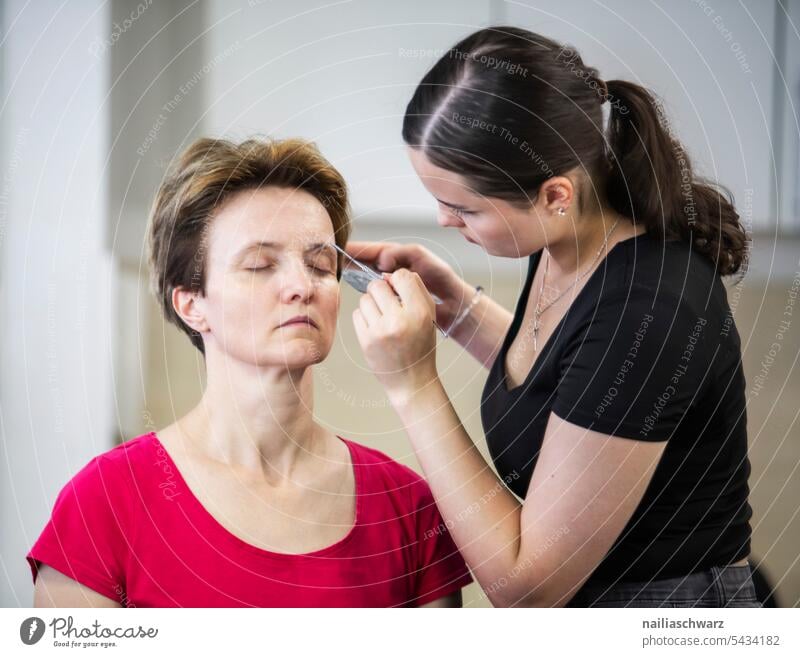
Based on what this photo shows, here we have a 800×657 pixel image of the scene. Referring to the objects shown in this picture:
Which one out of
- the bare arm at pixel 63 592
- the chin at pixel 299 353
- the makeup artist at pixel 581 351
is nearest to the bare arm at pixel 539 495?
the makeup artist at pixel 581 351

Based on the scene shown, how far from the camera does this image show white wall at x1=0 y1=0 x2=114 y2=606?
981 mm

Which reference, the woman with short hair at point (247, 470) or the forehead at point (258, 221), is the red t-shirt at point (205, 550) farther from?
the forehead at point (258, 221)

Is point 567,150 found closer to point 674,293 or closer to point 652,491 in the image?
point 674,293

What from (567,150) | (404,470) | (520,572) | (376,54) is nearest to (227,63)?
(376,54)

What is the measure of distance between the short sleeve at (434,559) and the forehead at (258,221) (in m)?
0.33

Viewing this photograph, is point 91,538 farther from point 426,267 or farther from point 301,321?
point 426,267

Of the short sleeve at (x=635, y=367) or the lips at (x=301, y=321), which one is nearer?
the short sleeve at (x=635, y=367)

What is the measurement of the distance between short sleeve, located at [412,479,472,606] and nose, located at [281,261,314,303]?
0.27 m

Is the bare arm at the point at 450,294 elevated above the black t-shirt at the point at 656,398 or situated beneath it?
elevated above

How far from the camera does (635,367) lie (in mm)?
818

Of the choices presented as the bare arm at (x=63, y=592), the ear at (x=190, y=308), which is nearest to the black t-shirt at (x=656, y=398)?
the ear at (x=190, y=308)

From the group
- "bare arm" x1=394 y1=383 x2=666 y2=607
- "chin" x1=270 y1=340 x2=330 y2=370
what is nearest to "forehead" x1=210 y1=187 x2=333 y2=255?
"chin" x1=270 y1=340 x2=330 y2=370

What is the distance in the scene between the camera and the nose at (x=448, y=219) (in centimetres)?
93

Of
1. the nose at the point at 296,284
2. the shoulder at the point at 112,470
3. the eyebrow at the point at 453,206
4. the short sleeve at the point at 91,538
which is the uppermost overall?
the eyebrow at the point at 453,206
